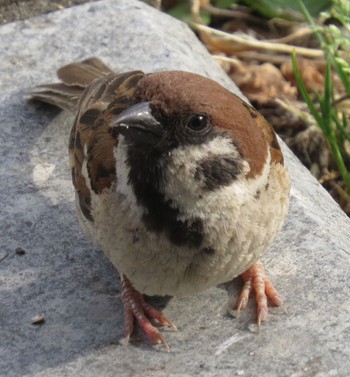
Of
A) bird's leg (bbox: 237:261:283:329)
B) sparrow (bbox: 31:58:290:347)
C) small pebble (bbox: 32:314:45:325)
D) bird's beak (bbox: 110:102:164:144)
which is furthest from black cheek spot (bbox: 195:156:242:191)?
small pebble (bbox: 32:314:45:325)

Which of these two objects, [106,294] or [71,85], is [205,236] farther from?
[71,85]

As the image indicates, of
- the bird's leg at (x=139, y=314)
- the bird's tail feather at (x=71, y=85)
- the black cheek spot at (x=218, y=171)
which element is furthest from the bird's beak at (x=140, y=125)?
the bird's tail feather at (x=71, y=85)

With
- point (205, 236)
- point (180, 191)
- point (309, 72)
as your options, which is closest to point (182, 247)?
point (205, 236)

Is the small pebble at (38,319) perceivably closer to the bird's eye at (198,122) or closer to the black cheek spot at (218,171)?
the black cheek spot at (218,171)

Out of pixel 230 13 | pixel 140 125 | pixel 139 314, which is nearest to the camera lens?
pixel 140 125

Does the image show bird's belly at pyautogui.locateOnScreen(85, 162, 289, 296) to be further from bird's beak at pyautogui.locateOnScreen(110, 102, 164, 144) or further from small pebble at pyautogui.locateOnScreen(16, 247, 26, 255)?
small pebble at pyautogui.locateOnScreen(16, 247, 26, 255)
